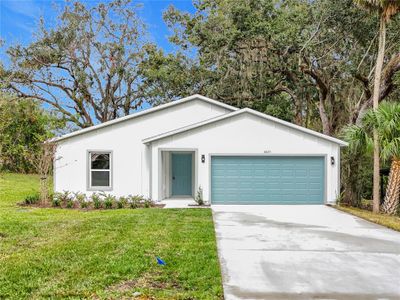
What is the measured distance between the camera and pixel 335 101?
70.0 feet

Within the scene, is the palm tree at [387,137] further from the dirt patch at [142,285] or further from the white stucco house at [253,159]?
the dirt patch at [142,285]

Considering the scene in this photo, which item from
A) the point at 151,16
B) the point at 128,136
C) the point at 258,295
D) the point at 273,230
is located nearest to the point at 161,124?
the point at 128,136

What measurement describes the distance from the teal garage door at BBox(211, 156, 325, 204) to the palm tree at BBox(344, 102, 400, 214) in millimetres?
1986

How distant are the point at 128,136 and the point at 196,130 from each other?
3064 mm

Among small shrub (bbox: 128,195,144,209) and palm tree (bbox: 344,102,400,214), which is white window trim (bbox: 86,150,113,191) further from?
palm tree (bbox: 344,102,400,214)

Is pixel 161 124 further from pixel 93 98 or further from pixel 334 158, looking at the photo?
pixel 93 98

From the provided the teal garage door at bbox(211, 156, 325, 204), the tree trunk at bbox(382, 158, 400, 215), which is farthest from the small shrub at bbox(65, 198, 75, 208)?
the tree trunk at bbox(382, 158, 400, 215)

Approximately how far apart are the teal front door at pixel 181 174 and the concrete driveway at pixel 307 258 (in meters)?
6.65

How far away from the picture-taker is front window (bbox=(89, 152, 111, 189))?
613 inches

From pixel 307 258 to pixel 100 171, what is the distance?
11.0m

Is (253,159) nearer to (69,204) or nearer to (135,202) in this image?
(135,202)

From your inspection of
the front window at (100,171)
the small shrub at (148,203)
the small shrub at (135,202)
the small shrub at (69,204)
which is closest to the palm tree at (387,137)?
the small shrub at (148,203)

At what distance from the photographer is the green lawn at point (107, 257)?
15.8ft

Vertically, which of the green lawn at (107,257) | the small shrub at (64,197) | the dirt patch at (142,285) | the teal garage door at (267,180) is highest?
the teal garage door at (267,180)
